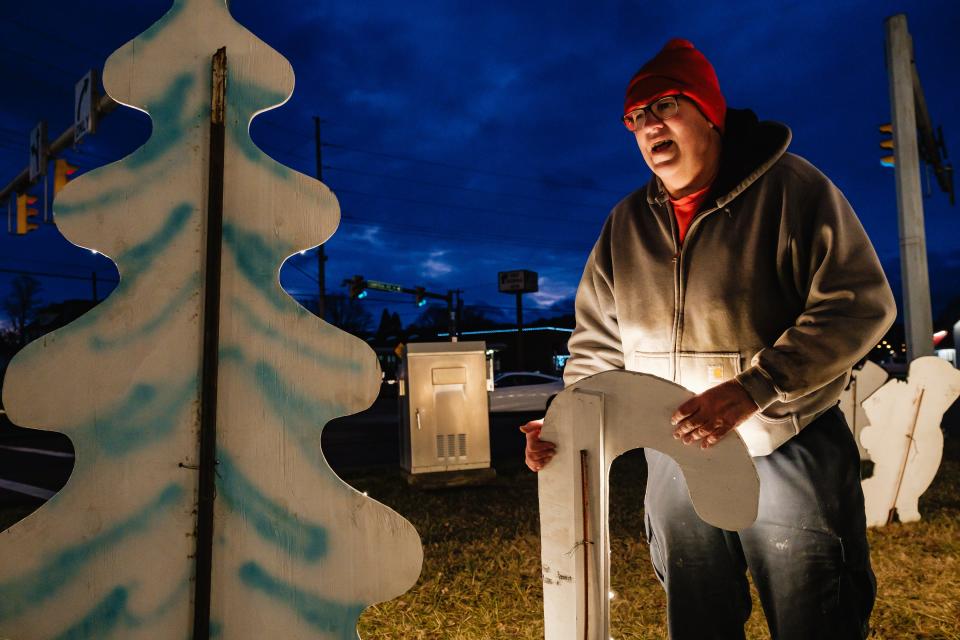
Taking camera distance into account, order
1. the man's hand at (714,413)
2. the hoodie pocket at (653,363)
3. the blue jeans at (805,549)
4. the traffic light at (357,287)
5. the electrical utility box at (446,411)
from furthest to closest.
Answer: the traffic light at (357,287) < the electrical utility box at (446,411) < the hoodie pocket at (653,363) < the blue jeans at (805,549) < the man's hand at (714,413)

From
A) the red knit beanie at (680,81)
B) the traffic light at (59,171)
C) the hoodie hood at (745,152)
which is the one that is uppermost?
the traffic light at (59,171)

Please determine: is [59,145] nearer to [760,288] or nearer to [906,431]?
[760,288]

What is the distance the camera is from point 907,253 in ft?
25.7

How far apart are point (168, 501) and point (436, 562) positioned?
3314mm

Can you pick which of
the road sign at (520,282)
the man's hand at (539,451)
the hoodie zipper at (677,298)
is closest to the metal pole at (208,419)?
the man's hand at (539,451)

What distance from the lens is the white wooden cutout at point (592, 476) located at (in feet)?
5.12

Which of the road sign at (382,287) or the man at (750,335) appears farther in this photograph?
the road sign at (382,287)

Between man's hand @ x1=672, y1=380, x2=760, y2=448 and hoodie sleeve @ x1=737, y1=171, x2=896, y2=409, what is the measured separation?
1.2 inches

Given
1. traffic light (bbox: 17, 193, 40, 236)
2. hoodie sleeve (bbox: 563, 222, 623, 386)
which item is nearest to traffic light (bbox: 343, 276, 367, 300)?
traffic light (bbox: 17, 193, 40, 236)

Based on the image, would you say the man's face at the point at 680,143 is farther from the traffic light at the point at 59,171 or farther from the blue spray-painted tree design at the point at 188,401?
the traffic light at the point at 59,171

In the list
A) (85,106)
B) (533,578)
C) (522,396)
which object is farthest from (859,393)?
(522,396)

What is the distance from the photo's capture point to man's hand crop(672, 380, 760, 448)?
1506mm

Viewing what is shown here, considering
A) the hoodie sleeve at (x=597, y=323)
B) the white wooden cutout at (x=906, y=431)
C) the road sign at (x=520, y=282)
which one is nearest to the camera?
the hoodie sleeve at (x=597, y=323)

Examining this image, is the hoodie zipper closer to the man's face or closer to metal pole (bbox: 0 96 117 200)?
the man's face
